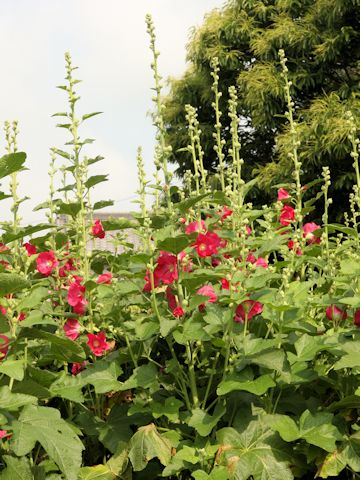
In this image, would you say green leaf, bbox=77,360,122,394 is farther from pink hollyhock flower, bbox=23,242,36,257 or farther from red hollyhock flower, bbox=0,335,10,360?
pink hollyhock flower, bbox=23,242,36,257

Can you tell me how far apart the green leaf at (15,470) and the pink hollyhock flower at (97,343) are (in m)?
0.51

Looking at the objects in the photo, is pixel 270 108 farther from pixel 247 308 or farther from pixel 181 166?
pixel 247 308

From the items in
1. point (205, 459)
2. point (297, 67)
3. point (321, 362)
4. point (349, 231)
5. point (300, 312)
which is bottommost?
point (205, 459)

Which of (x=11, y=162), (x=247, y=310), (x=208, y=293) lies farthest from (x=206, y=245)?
(x=11, y=162)

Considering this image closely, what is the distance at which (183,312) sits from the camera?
8.06 ft

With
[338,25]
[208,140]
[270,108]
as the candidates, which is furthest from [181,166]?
[338,25]

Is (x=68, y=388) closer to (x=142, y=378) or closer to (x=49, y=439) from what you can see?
(x=142, y=378)

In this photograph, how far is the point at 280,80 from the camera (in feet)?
46.6

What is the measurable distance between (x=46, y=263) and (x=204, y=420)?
0.97 metres

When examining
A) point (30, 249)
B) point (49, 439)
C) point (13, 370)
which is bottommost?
point (49, 439)

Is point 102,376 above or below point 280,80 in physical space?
below

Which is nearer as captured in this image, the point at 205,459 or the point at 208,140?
the point at 205,459

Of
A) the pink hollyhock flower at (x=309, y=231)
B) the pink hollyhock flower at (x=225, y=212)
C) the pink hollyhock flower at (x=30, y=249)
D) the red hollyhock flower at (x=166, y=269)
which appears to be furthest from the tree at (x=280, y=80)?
the red hollyhock flower at (x=166, y=269)

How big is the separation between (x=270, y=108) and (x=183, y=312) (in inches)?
495
